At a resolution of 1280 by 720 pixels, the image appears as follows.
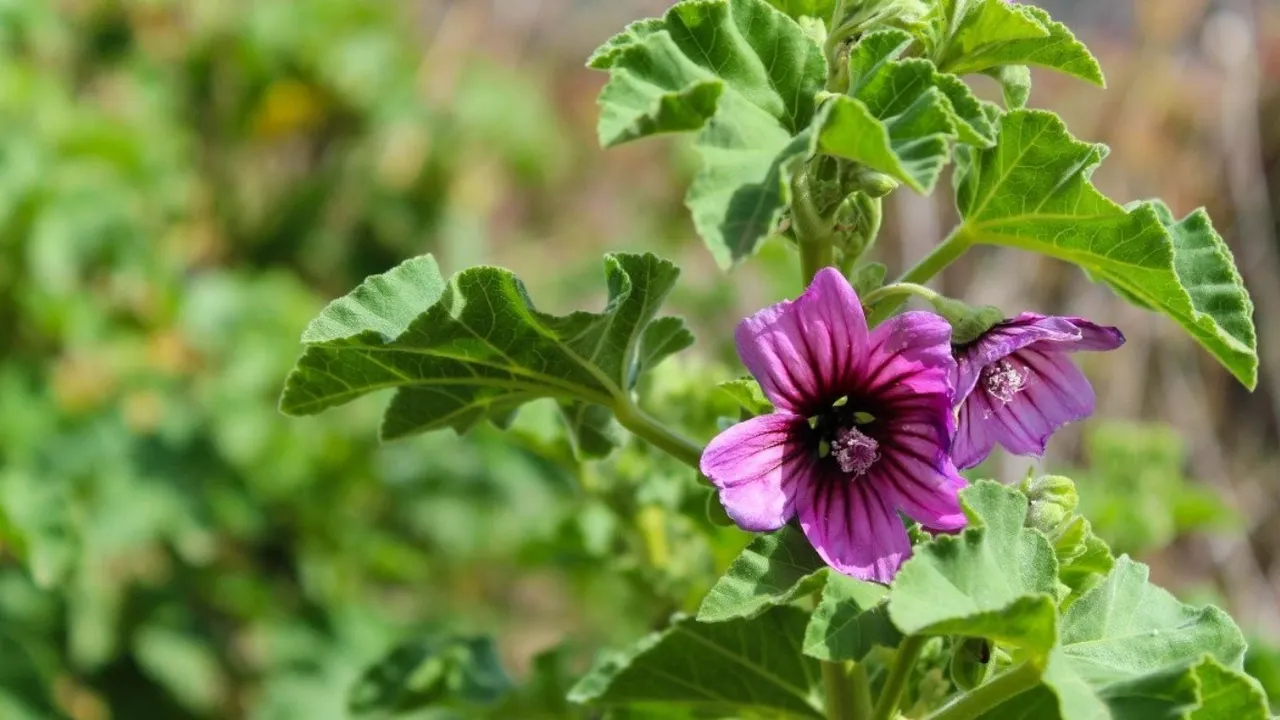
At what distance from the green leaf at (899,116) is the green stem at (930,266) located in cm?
17

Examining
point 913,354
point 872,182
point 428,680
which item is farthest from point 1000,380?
point 428,680

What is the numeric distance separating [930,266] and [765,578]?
33cm

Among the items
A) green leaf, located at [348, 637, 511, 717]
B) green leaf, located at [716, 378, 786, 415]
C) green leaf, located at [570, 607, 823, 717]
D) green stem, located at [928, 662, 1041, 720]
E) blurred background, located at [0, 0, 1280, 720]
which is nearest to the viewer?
green stem, located at [928, 662, 1041, 720]

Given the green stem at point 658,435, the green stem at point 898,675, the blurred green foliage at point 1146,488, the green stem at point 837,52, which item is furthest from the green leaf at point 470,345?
the blurred green foliage at point 1146,488

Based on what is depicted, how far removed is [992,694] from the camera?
1017mm

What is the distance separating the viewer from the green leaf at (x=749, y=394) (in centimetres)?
109

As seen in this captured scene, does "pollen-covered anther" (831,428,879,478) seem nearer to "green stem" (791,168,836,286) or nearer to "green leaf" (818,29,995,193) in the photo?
"green stem" (791,168,836,286)

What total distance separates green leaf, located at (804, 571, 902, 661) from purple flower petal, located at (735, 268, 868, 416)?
0.17m

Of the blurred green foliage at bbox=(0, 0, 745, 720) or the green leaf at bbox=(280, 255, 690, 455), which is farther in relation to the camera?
the blurred green foliage at bbox=(0, 0, 745, 720)

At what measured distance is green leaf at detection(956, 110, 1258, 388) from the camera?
1019 mm

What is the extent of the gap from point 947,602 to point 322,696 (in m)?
2.22

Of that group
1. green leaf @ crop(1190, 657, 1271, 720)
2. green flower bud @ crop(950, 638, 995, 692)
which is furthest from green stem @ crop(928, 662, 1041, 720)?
green leaf @ crop(1190, 657, 1271, 720)

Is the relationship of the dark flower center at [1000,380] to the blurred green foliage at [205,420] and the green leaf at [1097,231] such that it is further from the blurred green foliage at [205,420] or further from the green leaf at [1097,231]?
the blurred green foliage at [205,420]

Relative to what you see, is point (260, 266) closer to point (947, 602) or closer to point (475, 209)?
point (475, 209)
